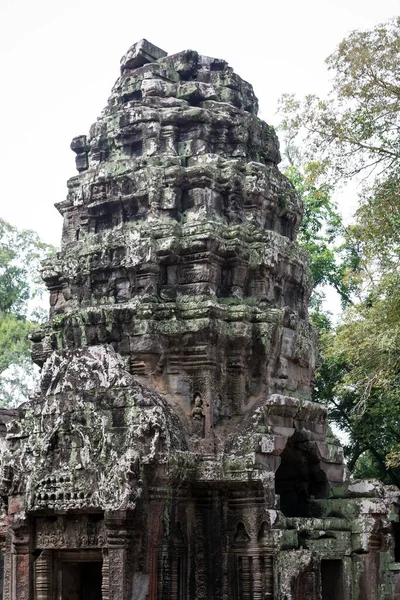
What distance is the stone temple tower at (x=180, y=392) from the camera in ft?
30.9

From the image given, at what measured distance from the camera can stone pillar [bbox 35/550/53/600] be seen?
9.75 metres

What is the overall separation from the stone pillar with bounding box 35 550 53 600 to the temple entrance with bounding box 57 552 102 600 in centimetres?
13

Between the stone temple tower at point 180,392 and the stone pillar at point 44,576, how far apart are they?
2 centimetres

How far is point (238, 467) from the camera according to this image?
9664mm

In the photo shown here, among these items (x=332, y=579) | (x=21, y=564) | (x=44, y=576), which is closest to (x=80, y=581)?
(x=44, y=576)

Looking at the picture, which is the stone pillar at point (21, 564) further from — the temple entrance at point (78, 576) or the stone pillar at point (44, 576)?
the temple entrance at point (78, 576)

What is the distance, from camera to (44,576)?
977 centimetres

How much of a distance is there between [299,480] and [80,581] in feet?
9.64

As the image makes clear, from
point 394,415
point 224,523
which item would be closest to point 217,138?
point 224,523

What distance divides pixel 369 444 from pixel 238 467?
10.5 m

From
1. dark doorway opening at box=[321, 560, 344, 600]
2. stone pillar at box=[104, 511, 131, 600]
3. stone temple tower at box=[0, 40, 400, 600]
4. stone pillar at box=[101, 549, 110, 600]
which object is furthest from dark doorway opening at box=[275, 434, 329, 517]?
stone pillar at box=[101, 549, 110, 600]

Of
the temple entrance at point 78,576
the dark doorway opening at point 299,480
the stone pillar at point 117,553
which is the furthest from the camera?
the dark doorway opening at point 299,480

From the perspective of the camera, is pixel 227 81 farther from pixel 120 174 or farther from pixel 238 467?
pixel 238 467

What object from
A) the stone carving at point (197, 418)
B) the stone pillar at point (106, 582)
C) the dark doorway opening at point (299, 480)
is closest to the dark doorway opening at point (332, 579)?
the dark doorway opening at point (299, 480)
